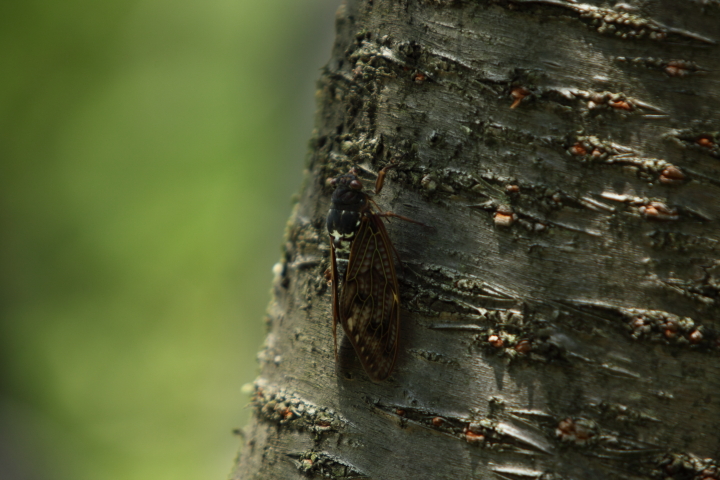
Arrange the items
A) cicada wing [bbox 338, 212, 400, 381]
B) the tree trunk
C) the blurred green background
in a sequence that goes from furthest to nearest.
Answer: the blurred green background → cicada wing [bbox 338, 212, 400, 381] → the tree trunk

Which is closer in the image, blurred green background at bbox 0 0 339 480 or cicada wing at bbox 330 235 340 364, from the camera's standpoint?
cicada wing at bbox 330 235 340 364

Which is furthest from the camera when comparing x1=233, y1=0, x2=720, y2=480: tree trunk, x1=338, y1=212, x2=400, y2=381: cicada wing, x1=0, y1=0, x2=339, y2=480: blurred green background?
x1=0, y1=0, x2=339, y2=480: blurred green background

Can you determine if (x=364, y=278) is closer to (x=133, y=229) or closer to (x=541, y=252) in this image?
(x=541, y=252)

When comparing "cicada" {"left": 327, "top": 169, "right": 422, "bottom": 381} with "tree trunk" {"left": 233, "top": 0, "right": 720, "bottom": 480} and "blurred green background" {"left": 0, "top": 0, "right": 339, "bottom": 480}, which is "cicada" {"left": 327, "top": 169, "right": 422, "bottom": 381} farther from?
"blurred green background" {"left": 0, "top": 0, "right": 339, "bottom": 480}

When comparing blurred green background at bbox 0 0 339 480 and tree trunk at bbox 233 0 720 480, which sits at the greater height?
blurred green background at bbox 0 0 339 480

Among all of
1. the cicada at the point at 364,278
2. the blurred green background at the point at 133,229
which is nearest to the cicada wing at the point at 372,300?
the cicada at the point at 364,278

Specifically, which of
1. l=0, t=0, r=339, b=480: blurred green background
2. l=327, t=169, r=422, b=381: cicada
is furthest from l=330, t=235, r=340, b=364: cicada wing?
l=0, t=0, r=339, b=480: blurred green background

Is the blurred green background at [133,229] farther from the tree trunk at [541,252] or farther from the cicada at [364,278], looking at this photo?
the tree trunk at [541,252]
